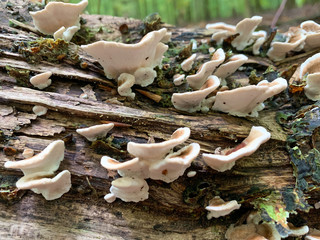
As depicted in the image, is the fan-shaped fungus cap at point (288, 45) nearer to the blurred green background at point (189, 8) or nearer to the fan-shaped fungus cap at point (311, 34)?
the fan-shaped fungus cap at point (311, 34)

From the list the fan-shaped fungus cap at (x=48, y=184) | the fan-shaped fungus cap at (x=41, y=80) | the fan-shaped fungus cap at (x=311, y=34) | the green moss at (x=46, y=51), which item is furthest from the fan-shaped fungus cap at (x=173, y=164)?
the fan-shaped fungus cap at (x=311, y=34)

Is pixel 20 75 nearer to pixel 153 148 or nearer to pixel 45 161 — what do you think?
pixel 45 161

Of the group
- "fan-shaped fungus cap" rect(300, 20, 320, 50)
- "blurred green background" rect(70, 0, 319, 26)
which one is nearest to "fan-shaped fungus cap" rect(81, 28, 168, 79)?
"fan-shaped fungus cap" rect(300, 20, 320, 50)

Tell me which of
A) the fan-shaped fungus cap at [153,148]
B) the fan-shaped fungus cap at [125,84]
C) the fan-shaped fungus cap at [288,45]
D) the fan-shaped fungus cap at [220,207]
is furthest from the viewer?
the fan-shaped fungus cap at [288,45]

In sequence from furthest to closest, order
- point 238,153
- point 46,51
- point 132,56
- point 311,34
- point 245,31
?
1. point 245,31
2. point 311,34
3. point 46,51
4. point 132,56
5. point 238,153

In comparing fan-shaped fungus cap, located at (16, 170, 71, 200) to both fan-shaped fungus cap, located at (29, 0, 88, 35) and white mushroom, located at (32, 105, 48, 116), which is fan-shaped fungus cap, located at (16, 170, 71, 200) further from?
fan-shaped fungus cap, located at (29, 0, 88, 35)

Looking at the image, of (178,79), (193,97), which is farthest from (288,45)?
(193,97)
